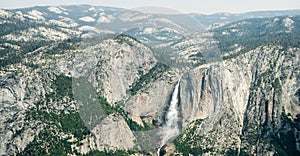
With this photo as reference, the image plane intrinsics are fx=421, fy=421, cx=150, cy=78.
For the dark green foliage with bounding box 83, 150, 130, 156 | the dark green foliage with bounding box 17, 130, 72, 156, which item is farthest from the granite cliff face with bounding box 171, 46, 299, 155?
the dark green foliage with bounding box 17, 130, 72, 156

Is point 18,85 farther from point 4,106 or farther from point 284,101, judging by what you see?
point 284,101

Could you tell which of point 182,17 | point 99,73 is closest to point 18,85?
point 99,73

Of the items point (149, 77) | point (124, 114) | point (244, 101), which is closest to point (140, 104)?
point (124, 114)

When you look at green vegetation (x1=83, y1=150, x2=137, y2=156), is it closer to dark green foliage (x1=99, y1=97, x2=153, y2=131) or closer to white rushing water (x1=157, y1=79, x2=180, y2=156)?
white rushing water (x1=157, y1=79, x2=180, y2=156)

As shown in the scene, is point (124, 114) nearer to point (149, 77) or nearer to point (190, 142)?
point (190, 142)

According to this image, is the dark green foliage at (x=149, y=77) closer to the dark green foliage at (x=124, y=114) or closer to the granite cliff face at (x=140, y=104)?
the granite cliff face at (x=140, y=104)
